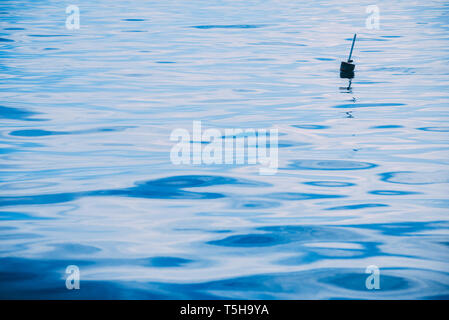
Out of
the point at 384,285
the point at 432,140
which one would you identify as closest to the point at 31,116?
the point at 432,140

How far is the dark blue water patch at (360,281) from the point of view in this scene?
452 cm

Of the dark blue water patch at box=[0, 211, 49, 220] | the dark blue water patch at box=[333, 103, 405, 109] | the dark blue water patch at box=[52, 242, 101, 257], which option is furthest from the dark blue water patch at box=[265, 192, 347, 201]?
the dark blue water patch at box=[333, 103, 405, 109]

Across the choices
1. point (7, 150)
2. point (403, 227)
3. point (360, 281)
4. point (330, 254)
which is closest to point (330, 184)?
point (403, 227)

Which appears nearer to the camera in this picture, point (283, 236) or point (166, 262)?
point (166, 262)

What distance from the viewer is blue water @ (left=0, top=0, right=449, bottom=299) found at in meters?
4.74

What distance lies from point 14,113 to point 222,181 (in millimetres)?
4468

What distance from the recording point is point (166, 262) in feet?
16.2

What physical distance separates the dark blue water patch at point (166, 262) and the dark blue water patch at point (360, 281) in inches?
37.9

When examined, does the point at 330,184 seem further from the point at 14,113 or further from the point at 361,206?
the point at 14,113

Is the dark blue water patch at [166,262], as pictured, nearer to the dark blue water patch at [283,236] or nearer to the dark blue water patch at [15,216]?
the dark blue water patch at [283,236]

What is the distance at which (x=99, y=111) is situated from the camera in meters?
10.1

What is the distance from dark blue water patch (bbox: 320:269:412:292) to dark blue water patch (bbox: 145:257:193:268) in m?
0.96

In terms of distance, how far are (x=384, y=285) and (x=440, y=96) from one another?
7457 mm

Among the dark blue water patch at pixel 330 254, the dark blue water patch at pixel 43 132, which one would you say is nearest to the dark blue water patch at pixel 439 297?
the dark blue water patch at pixel 330 254
